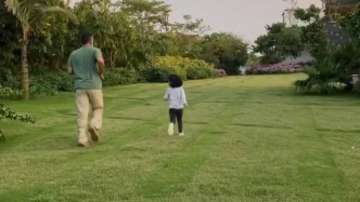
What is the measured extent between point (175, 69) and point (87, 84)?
25.1 meters

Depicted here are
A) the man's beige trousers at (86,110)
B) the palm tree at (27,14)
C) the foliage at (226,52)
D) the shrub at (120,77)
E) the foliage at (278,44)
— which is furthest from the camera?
the foliage at (226,52)

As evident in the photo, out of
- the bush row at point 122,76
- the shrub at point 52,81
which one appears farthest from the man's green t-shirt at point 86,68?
the shrub at point 52,81

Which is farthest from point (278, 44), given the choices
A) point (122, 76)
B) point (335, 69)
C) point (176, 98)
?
point (176, 98)

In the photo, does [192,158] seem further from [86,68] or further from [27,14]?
[27,14]

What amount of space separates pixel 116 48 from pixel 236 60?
23038 mm

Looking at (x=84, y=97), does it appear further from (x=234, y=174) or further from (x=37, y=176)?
(x=234, y=174)

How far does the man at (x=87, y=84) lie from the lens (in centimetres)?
1030

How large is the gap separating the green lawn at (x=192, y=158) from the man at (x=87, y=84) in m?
0.42

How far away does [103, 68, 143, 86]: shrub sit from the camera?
2869cm

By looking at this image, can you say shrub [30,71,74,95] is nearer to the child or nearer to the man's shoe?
the child

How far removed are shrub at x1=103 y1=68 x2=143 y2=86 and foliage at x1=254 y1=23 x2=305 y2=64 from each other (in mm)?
19827

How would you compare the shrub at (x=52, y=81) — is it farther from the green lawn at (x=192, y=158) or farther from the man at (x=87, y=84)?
the man at (x=87, y=84)

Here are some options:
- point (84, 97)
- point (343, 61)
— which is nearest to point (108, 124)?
point (84, 97)

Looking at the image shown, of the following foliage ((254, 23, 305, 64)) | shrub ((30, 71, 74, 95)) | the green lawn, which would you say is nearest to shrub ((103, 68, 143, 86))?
shrub ((30, 71, 74, 95))
